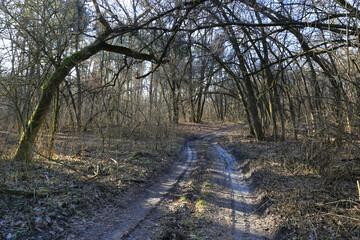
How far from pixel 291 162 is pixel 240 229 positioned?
4316mm

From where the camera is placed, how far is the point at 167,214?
542 cm

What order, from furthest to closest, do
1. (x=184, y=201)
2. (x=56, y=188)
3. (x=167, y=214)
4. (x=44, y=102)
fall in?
(x=44, y=102), (x=184, y=201), (x=56, y=188), (x=167, y=214)

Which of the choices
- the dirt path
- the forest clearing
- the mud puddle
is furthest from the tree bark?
the mud puddle

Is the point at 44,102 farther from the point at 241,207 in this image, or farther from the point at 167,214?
the point at 241,207

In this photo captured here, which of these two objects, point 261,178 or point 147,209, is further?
point 261,178

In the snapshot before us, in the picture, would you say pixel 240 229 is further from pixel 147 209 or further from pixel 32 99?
pixel 32 99

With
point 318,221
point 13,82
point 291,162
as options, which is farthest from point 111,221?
point 291,162

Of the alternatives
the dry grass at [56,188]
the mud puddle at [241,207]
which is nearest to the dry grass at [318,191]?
the mud puddle at [241,207]

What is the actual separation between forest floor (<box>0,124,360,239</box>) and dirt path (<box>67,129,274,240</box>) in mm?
20

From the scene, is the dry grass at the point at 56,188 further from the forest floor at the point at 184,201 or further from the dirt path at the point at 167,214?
the dirt path at the point at 167,214

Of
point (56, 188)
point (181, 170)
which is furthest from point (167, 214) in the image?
point (181, 170)

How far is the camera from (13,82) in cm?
726

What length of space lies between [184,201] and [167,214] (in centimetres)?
87

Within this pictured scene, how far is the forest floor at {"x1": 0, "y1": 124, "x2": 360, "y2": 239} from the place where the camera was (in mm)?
4328
